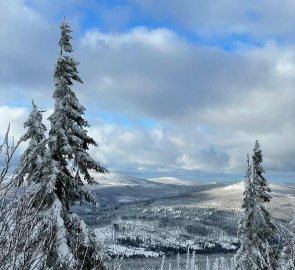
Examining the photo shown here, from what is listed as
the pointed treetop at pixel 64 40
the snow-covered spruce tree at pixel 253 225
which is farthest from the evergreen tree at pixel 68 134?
the snow-covered spruce tree at pixel 253 225

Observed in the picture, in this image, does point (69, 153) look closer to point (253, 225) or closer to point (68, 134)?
point (68, 134)

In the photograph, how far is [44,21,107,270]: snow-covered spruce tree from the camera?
54.2 ft

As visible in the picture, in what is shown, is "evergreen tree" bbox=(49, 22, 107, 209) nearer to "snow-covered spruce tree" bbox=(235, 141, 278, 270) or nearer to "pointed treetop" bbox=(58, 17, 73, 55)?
"pointed treetop" bbox=(58, 17, 73, 55)

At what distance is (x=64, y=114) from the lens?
17.3 metres

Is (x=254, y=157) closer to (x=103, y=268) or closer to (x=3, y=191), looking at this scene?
(x=103, y=268)

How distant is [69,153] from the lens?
1680cm

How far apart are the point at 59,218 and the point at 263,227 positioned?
16.4 meters

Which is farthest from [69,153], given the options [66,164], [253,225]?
[253,225]

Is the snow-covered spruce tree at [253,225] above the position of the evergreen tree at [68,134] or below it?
below

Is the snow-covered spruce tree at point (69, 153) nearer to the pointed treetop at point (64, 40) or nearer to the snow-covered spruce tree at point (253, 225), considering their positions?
the pointed treetop at point (64, 40)

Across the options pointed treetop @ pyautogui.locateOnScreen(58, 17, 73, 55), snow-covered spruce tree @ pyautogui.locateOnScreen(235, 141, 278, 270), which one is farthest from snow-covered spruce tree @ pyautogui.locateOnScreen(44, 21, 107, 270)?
snow-covered spruce tree @ pyautogui.locateOnScreen(235, 141, 278, 270)

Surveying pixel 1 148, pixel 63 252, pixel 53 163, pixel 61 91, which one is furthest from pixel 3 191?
pixel 61 91

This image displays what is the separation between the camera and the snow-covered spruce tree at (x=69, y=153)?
1653 cm

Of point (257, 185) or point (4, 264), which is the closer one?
point (4, 264)
